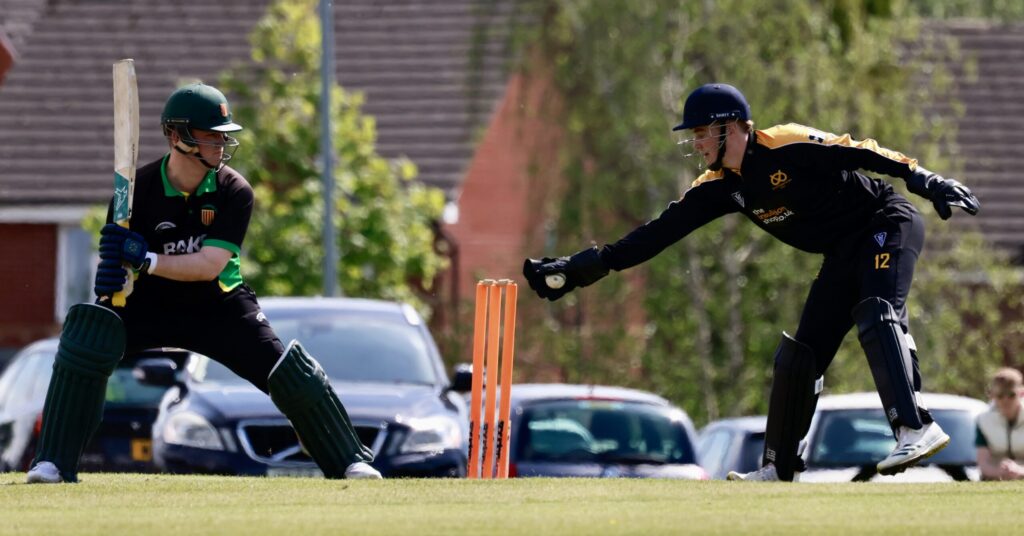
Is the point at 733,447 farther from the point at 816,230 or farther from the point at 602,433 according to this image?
the point at 816,230

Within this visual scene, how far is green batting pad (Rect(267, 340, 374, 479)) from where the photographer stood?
37.0ft

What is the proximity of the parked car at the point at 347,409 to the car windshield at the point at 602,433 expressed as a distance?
3.33ft

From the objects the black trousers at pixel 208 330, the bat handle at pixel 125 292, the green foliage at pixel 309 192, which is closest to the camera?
the bat handle at pixel 125 292

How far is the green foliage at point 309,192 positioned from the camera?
87.8 feet

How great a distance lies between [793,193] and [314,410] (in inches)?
105

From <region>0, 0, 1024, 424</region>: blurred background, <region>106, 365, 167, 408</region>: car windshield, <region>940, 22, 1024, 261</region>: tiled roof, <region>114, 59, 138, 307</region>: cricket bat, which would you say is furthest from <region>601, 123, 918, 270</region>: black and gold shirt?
<region>940, 22, 1024, 261</region>: tiled roof

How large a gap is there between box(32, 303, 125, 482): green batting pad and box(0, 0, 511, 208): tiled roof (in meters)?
21.3

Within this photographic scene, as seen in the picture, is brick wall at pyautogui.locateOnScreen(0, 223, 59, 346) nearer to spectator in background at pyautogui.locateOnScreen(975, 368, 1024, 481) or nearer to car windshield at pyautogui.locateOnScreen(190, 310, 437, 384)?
car windshield at pyautogui.locateOnScreen(190, 310, 437, 384)

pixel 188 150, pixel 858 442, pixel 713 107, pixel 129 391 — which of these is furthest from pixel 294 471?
pixel 858 442

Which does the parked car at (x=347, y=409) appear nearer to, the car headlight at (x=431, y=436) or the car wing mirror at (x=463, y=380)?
the car headlight at (x=431, y=436)

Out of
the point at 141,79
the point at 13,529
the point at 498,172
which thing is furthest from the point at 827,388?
the point at 13,529

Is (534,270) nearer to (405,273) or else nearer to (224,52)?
(405,273)

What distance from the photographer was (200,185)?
11.2m

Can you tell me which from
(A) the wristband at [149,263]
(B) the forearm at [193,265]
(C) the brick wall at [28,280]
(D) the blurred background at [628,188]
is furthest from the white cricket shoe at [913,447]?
(C) the brick wall at [28,280]
